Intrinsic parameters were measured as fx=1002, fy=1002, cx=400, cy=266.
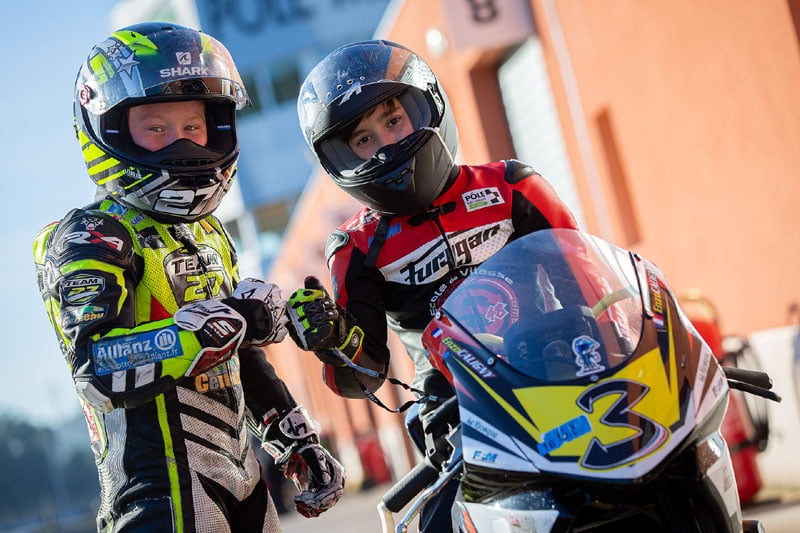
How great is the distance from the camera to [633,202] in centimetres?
1045

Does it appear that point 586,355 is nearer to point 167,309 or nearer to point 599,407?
point 599,407

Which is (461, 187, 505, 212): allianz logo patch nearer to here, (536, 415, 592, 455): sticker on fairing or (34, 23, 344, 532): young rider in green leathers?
(34, 23, 344, 532): young rider in green leathers

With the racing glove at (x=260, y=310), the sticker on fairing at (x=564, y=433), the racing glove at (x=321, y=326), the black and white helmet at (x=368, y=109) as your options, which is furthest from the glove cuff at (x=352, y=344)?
the sticker on fairing at (x=564, y=433)

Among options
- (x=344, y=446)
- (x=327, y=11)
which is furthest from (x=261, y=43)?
(x=344, y=446)

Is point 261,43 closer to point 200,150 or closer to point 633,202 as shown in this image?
point 633,202

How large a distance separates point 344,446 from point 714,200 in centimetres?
2017

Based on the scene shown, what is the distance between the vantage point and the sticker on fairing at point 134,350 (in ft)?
9.34

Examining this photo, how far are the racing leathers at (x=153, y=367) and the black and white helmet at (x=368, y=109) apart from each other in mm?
704

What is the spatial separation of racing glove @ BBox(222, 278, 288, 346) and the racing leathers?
2cm

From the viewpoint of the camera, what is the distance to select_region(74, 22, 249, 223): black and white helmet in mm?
3275

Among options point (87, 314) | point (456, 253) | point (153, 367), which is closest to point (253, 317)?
point (153, 367)

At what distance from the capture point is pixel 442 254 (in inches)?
145

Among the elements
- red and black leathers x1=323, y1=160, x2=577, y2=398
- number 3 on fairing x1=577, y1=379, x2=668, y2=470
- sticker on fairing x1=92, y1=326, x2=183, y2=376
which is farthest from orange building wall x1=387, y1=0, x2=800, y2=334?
sticker on fairing x1=92, y1=326, x2=183, y2=376

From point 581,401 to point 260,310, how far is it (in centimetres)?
115
